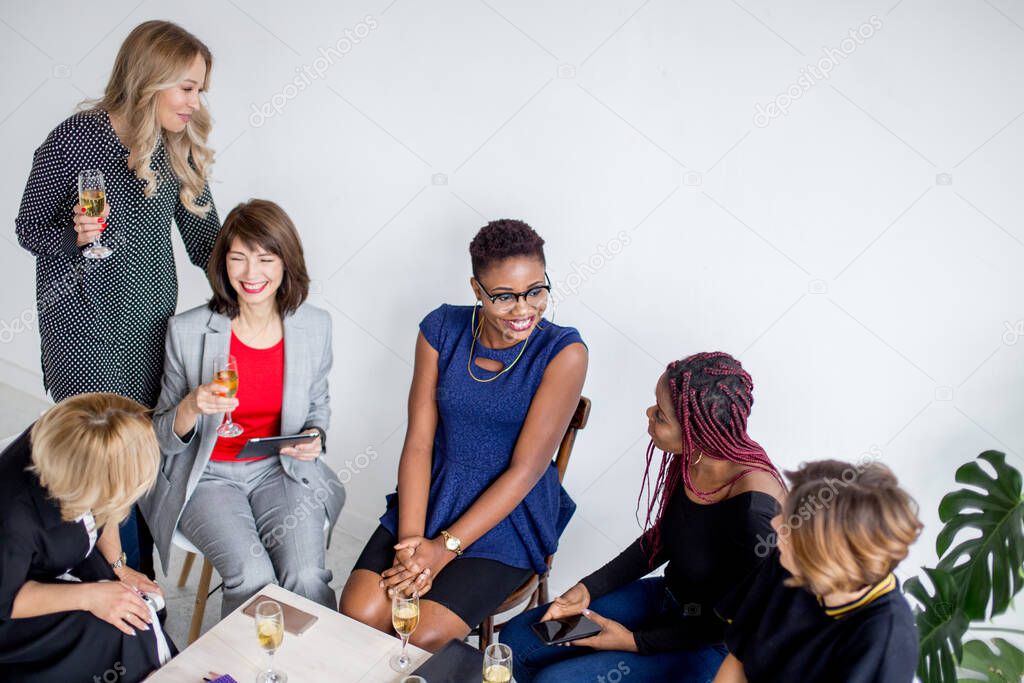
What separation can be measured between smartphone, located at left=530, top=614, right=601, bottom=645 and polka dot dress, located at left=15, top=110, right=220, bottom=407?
1.49m

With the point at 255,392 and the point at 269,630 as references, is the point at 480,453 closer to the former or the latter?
the point at 255,392

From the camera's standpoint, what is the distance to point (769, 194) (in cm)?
250

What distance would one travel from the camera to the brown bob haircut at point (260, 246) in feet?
8.21

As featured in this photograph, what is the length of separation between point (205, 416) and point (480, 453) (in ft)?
2.69

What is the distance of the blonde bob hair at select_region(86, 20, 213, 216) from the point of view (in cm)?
242

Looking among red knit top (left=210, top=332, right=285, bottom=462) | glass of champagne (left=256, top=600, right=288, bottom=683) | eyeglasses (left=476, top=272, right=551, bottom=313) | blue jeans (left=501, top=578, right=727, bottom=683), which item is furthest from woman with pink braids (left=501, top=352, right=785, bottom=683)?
red knit top (left=210, top=332, right=285, bottom=462)

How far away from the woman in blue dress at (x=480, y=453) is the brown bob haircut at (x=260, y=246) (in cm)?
42

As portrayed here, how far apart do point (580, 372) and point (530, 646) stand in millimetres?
758

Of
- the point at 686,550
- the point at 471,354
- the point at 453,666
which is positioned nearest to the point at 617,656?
the point at 686,550

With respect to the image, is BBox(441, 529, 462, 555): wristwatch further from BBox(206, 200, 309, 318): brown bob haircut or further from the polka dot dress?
the polka dot dress

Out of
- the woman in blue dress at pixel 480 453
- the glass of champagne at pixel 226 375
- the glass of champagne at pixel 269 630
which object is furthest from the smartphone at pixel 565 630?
the glass of champagne at pixel 226 375

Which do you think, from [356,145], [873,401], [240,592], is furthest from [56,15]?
[873,401]

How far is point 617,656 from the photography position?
2.18 meters

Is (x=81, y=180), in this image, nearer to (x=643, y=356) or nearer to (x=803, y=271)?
(x=643, y=356)
